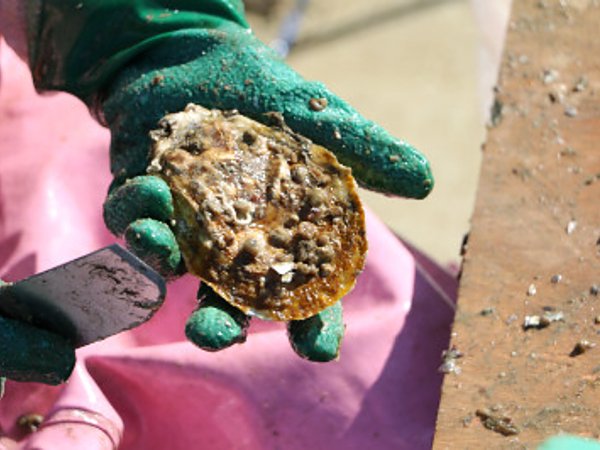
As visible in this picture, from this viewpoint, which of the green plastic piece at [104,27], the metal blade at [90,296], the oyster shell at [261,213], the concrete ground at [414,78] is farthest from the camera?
the concrete ground at [414,78]

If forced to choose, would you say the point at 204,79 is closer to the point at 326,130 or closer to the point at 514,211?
the point at 326,130

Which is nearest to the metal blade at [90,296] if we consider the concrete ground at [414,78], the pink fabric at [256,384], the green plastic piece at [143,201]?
the green plastic piece at [143,201]

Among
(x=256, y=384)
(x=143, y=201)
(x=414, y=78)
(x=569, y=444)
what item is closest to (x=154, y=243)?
(x=143, y=201)

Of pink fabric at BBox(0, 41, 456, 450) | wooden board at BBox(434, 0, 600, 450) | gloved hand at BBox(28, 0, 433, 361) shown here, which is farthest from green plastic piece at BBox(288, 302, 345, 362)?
pink fabric at BBox(0, 41, 456, 450)

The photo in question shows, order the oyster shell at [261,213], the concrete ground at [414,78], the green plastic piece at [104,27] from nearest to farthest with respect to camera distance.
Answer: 1. the oyster shell at [261,213]
2. the green plastic piece at [104,27]
3. the concrete ground at [414,78]

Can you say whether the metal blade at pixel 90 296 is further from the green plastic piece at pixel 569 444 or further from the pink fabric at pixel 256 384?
the green plastic piece at pixel 569 444

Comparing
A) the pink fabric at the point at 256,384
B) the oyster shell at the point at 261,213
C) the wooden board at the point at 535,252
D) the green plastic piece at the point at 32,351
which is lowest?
the pink fabric at the point at 256,384

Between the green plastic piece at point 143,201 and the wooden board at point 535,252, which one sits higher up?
the green plastic piece at point 143,201

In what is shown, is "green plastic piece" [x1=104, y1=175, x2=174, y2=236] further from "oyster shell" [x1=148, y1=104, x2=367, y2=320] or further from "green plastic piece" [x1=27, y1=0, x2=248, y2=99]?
"green plastic piece" [x1=27, y1=0, x2=248, y2=99]
